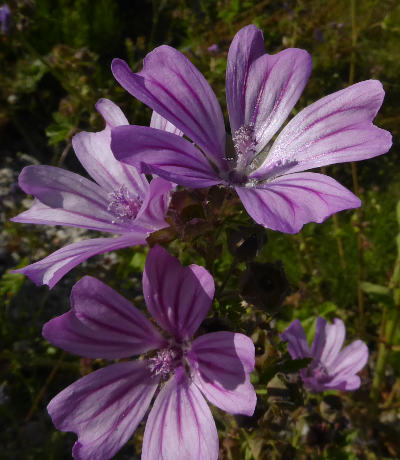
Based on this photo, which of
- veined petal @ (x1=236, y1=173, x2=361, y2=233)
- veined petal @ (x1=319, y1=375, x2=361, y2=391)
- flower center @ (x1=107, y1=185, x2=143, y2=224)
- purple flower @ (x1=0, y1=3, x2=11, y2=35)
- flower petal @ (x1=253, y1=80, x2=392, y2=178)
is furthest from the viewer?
purple flower @ (x1=0, y1=3, x2=11, y2=35)

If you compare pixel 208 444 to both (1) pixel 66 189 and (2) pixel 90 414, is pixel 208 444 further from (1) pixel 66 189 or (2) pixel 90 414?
(1) pixel 66 189

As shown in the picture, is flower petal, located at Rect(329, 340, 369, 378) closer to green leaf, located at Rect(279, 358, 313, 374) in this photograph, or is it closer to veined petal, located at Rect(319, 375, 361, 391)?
veined petal, located at Rect(319, 375, 361, 391)

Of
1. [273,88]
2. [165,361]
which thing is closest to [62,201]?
[165,361]

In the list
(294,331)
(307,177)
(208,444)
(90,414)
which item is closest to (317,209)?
(307,177)

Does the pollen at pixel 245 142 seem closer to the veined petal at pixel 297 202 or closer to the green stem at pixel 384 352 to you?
the veined petal at pixel 297 202

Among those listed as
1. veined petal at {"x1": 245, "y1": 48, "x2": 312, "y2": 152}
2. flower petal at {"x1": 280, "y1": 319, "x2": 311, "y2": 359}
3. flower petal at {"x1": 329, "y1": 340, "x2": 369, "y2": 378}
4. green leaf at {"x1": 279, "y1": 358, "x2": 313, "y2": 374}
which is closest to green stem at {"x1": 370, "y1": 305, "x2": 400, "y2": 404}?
flower petal at {"x1": 329, "y1": 340, "x2": 369, "y2": 378}

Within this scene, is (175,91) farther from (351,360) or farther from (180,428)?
(351,360)

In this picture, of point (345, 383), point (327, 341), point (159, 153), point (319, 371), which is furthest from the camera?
point (327, 341)
